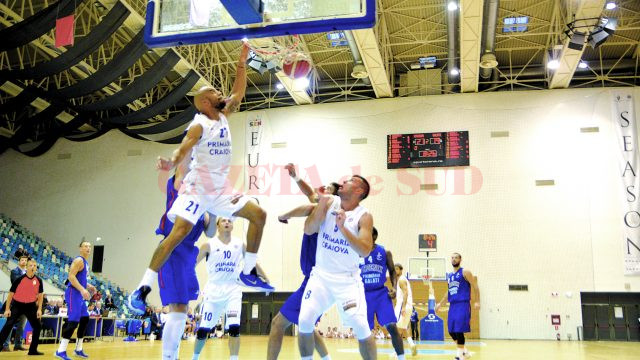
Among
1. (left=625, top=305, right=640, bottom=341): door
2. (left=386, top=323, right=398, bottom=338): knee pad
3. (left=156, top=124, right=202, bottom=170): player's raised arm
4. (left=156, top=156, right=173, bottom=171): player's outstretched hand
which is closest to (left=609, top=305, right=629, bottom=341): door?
(left=625, top=305, right=640, bottom=341): door

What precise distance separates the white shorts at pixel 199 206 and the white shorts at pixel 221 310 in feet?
9.43

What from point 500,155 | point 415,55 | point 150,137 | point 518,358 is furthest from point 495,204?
point 150,137

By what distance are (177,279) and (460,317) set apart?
6706 mm

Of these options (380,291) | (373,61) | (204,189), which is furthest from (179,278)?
(373,61)

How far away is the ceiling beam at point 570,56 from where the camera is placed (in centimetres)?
1717

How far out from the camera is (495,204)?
22.0 metres

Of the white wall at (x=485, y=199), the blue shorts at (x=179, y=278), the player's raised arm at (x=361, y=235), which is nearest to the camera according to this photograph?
the player's raised arm at (x=361, y=235)

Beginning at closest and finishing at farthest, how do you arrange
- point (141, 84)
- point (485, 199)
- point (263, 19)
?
point (263, 19) → point (141, 84) → point (485, 199)

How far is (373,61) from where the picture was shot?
68.2ft

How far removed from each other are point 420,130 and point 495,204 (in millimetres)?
4262

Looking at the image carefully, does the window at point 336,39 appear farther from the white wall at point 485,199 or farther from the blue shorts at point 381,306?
the blue shorts at point 381,306

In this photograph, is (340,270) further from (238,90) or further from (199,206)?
(238,90)

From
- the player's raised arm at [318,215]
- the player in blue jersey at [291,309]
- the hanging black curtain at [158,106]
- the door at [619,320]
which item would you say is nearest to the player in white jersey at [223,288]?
the player in blue jersey at [291,309]

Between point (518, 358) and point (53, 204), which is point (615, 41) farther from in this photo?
point (53, 204)
